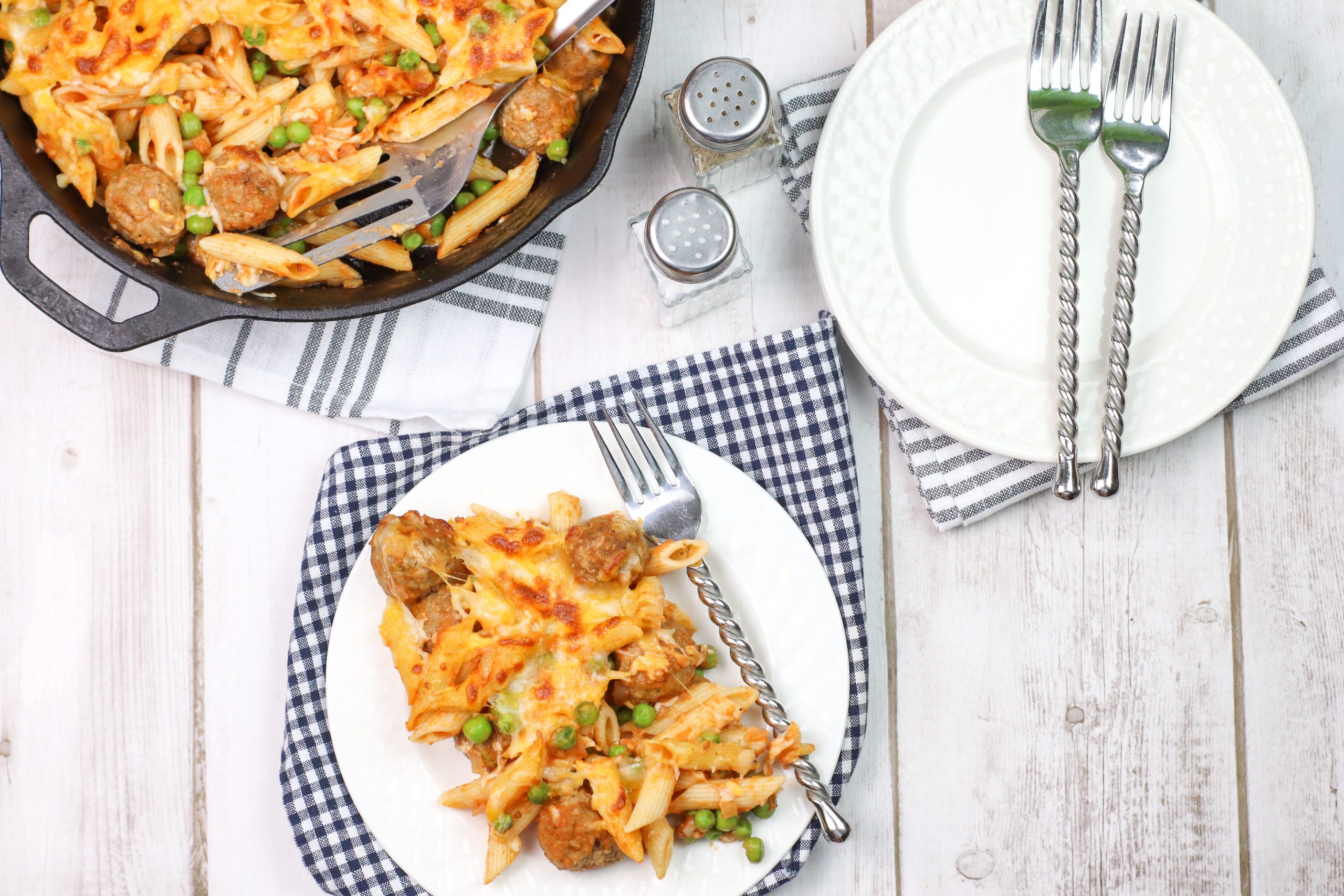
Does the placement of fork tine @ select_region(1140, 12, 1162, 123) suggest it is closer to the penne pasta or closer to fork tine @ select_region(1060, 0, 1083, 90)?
fork tine @ select_region(1060, 0, 1083, 90)

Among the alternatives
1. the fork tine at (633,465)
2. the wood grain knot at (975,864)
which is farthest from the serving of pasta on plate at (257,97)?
the wood grain knot at (975,864)

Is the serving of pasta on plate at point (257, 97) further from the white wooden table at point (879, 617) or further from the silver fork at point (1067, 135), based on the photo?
the silver fork at point (1067, 135)

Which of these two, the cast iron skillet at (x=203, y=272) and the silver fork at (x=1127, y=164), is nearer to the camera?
the cast iron skillet at (x=203, y=272)

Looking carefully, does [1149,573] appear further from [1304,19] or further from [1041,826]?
[1304,19]

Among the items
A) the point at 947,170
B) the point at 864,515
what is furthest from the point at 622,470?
the point at 947,170

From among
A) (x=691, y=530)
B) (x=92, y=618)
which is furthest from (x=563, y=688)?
(x=92, y=618)

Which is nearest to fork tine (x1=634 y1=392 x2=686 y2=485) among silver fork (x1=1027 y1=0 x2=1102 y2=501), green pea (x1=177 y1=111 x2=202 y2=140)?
silver fork (x1=1027 y1=0 x2=1102 y2=501)
